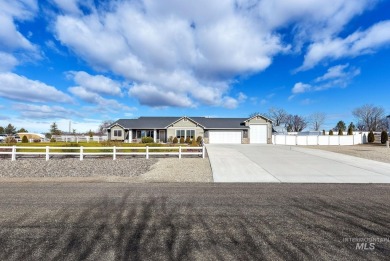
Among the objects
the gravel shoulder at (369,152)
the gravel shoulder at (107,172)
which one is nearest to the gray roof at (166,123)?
the gravel shoulder at (369,152)

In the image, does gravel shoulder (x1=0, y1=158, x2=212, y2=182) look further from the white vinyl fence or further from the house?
the white vinyl fence

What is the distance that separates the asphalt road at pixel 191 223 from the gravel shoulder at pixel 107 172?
2230 millimetres

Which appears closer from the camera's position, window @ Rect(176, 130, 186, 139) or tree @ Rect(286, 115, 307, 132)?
window @ Rect(176, 130, 186, 139)

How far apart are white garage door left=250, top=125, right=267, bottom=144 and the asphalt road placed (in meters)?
30.7

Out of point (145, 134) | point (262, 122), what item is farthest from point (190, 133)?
point (262, 122)

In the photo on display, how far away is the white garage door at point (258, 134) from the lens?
126 ft

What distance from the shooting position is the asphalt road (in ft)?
12.0

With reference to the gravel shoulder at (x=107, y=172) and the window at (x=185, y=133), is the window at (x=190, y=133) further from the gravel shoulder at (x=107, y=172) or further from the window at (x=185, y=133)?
the gravel shoulder at (x=107, y=172)

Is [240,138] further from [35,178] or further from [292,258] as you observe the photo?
[292,258]

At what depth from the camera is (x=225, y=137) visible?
126 ft

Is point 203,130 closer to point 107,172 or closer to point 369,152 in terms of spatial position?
point 369,152

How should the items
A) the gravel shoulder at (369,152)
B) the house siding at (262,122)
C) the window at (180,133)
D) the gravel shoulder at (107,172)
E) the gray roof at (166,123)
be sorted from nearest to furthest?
the gravel shoulder at (107,172), the gravel shoulder at (369,152), the house siding at (262,122), the window at (180,133), the gray roof at (166,123)

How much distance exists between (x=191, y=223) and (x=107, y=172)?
7.94 metres

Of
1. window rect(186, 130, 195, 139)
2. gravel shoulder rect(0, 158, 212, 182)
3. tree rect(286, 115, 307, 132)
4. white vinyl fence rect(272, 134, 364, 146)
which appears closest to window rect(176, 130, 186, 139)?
window rect(186, 130, 195, 139)
